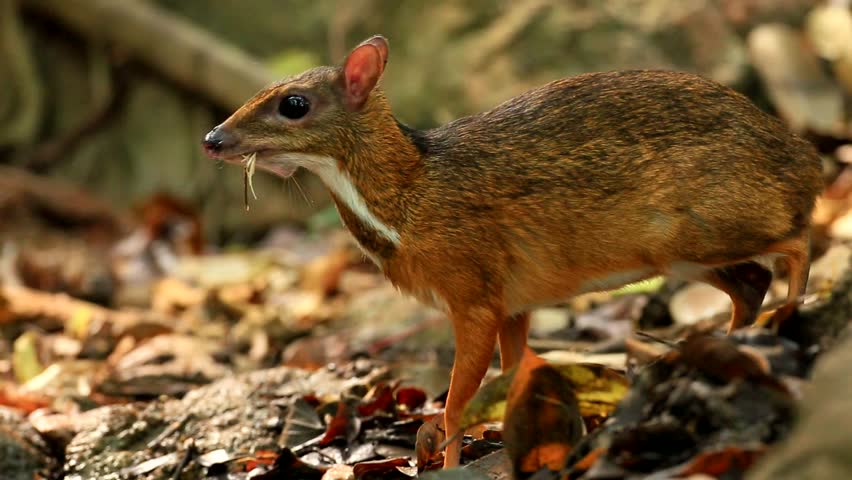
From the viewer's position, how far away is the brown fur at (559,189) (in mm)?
4496

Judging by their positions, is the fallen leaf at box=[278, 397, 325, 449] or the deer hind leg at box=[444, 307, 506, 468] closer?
the deer hind leg at box=[444, 307, 506, 468]

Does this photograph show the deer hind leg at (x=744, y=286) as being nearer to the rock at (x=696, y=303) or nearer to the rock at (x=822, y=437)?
the rock at (x=696, y=303)

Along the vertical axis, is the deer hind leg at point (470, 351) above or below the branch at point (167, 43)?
below

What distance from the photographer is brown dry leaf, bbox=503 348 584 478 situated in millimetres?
3486

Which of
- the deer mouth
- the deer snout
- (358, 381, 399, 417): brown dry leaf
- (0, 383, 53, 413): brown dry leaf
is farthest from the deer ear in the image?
(0, 383, 53, 413): brown dry leaf

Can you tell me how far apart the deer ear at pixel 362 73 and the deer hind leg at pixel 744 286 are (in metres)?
1.66

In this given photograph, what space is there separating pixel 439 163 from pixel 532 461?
159cm

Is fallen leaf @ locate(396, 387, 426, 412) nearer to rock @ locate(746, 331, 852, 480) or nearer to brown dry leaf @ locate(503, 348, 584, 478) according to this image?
brown dry leaf @ locate(503, 348, 584, 478)

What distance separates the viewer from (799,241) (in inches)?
181

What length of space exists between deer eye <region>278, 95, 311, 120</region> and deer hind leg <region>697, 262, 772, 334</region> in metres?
1.86

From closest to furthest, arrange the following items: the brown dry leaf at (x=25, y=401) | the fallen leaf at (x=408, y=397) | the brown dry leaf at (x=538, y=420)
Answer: the brown dry leaf at (x=538, y=420)
the fallen leaf at (x=408, y=397)
the brown dry leaf at (x=25, y=401)

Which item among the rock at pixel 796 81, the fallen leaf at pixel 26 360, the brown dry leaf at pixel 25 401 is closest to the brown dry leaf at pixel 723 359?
the brown dry leaf at pixel 25 401

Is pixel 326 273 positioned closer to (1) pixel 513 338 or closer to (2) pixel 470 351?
(1) pixel 513 338

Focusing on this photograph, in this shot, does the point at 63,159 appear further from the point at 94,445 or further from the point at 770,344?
the point at 770,344
